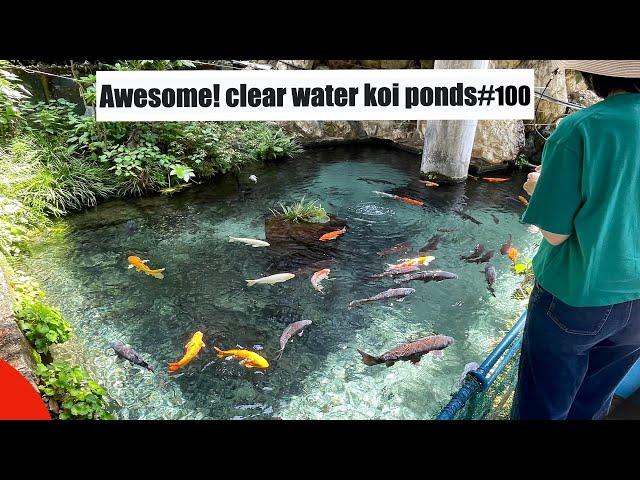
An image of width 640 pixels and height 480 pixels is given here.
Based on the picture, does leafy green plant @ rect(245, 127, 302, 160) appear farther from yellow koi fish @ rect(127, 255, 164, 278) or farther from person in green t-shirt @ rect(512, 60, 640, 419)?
person in green t-shirt @ rect(512, 60, 640, 419)

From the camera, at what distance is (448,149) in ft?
25.3

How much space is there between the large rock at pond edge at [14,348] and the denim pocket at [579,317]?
2.80 meters

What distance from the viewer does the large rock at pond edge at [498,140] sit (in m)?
8.50

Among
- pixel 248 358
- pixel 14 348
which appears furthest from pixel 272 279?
pixel 14 348

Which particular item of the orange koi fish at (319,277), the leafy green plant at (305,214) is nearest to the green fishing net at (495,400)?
the orange koi fish at (319,277)

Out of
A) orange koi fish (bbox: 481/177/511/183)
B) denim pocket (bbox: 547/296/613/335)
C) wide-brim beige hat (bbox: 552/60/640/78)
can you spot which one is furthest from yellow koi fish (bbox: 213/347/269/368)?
orange koi fish (bbox: 481/177/511/183)

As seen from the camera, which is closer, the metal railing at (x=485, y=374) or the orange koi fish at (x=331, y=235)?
the metal railing at (x=485, y=374)

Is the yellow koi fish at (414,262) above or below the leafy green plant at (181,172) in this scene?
below

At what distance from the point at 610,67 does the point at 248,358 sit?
3086 mm

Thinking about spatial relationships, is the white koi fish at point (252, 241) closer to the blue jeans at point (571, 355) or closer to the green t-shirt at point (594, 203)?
the blue jeans at point (571, 355)

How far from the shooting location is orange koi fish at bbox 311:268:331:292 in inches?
185

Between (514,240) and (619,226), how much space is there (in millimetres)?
4662

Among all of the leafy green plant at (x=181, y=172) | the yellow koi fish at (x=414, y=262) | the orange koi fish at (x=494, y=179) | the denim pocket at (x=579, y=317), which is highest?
the denim pocket at (x=579, y=317)
